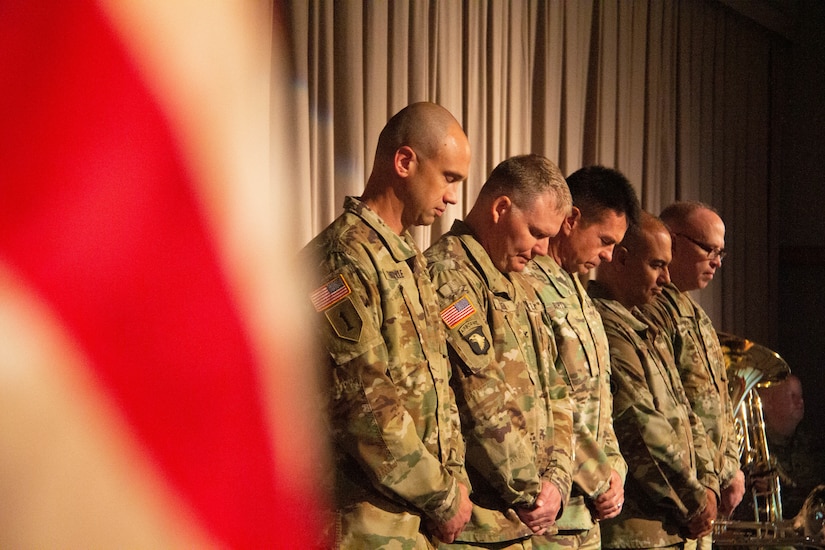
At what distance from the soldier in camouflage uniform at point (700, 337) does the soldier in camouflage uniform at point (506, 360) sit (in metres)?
1.12

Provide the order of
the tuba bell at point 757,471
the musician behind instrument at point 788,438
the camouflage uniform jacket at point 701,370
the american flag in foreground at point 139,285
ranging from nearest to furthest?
the american flag in foreground at point 139,285, the camouflage uniform jacket at point 701,370, the tuba bell at point 757,471, the musician behind instrument at point 788,438

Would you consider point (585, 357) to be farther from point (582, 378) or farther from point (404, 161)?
point (404, 161)

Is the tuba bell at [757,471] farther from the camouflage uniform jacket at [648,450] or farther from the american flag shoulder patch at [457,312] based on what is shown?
the american flag shoulder patch at [457,312]

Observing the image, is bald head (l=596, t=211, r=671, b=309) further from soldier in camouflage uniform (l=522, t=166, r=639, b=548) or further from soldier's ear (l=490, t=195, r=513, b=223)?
soldier's ear (l=490, t=195, r=513, b=223)

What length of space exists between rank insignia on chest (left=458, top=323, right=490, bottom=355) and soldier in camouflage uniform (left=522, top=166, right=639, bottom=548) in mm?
473

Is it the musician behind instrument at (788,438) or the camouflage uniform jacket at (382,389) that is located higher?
the camouflage uniform jacket at (382,389)

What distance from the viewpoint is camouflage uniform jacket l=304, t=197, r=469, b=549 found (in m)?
2.01

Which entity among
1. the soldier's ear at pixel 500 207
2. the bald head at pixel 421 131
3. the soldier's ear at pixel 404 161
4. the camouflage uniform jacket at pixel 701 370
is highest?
the bald head at pixel 421 131

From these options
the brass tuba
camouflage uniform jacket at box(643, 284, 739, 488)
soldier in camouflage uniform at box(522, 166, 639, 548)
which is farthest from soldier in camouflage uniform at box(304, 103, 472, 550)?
the brass tuba

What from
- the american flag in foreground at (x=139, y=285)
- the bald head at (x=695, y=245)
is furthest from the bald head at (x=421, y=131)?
the bald head at (x=695, y=245)

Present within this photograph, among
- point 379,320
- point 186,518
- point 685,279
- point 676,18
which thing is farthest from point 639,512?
point 676,18

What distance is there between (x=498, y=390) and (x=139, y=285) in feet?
6.42

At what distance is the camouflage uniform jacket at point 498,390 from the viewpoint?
7.66 ft

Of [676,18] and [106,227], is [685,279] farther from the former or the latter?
[106,227]
